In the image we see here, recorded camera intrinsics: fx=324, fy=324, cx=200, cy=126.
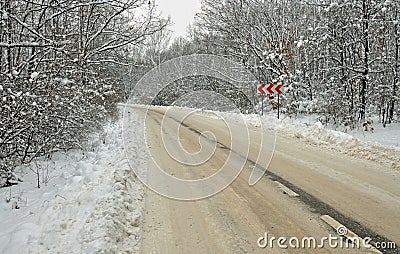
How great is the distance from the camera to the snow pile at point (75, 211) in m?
3.88

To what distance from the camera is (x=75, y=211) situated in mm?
4809

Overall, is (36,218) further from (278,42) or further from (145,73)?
(145,73)

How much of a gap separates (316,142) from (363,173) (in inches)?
159

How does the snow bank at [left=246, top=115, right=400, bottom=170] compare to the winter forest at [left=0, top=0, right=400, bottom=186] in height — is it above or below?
below

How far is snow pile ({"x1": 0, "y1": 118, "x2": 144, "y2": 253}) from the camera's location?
388 centimetres

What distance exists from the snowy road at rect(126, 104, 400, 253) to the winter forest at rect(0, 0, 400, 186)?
2.80 meters

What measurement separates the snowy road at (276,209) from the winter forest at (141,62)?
2796 millimetres

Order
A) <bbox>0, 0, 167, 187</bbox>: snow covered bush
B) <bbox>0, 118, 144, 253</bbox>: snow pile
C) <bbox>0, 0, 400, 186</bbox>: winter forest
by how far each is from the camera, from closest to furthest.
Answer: <bbox>0, 118, 144, 253</bbox>: snow pile → <bbox>0, 0, 167, 187</bbox>: snow covered bush → <bbox>0, 0, 400, 186</bbox>: winter forest

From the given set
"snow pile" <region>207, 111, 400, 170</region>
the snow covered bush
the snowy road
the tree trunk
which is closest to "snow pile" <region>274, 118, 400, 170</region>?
"snow pile" <region>207, 111, 400, 170</region>

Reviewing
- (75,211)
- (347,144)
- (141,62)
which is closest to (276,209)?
(75,211)

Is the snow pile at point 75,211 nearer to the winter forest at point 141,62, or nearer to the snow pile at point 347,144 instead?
the winter forest at point 141,62

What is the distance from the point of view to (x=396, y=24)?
13125 millimetres

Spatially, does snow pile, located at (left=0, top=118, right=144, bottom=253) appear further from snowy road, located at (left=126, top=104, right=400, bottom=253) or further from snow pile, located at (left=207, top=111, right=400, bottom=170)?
snow pile, located at (left=207, top=111, right=400, bottom=170)

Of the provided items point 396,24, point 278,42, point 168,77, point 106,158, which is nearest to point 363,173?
point 106,158
